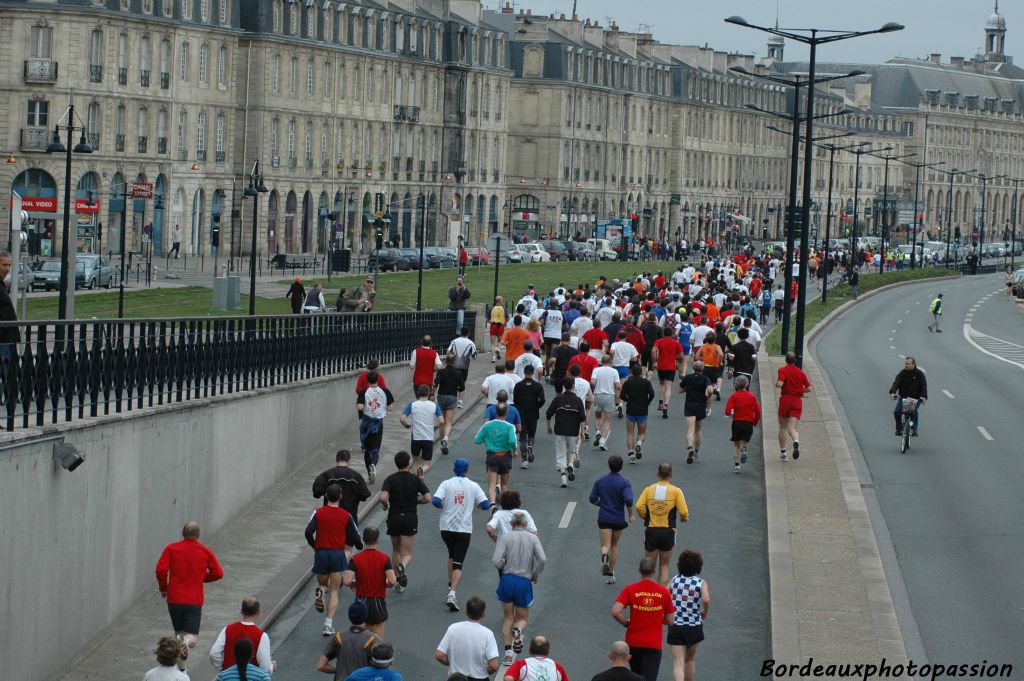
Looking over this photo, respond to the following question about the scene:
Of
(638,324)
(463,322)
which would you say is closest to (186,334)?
(638,324)

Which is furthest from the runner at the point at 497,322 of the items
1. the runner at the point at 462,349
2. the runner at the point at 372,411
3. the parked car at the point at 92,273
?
the parked car at the point at 92,273

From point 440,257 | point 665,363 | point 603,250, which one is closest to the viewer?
point 665,363

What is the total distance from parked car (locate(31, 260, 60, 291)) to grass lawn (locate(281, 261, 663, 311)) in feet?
25.2

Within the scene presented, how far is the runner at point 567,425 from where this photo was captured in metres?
24.9

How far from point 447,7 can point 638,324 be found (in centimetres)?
7361

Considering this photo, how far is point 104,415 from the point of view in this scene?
62.0 feet

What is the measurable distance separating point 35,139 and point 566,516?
54.3 m

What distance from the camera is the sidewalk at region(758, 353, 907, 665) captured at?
16.5m

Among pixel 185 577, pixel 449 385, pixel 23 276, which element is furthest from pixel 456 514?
pixel 23 276

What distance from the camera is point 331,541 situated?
18078 mm

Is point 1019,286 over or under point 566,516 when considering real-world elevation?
over

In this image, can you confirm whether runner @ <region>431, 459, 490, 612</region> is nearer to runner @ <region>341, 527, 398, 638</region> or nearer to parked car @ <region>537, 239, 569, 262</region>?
runner @ <region>341, 527, 398, 638</region>

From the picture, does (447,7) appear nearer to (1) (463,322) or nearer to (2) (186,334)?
(1) (463,322)

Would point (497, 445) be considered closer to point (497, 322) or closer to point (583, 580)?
point (583, 580)
